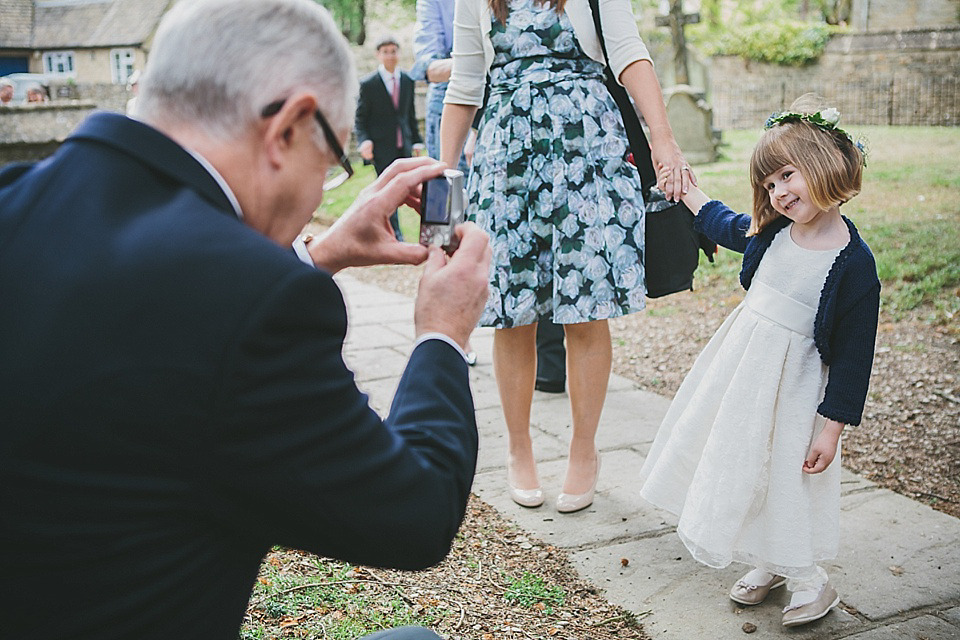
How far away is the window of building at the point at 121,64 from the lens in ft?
133

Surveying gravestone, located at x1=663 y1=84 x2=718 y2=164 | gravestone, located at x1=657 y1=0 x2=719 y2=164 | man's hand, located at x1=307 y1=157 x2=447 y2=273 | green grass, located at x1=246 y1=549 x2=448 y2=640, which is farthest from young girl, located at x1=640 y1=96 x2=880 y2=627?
gravestone, located at x1=663 y1=84 x2=718 y2=164

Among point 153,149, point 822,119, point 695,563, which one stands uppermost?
point 153,149

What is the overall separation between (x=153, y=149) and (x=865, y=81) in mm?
22000

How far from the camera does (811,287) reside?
2.81 meters

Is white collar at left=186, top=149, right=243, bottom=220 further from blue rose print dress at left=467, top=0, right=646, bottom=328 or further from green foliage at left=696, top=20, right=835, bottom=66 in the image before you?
green foliage at left=696, top=20, right=835, bottom=66

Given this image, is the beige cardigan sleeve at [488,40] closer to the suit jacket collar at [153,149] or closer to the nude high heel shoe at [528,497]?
the nude high heel shoe at [528,497]

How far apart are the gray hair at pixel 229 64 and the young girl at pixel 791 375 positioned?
1867 millimetres

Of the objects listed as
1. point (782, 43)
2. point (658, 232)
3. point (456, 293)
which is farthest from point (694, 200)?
Result: point (782, 43)

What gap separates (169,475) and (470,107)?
2.72 metres

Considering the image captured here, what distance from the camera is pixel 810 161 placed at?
9.11 feet

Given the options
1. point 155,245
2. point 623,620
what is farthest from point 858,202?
point 155,245

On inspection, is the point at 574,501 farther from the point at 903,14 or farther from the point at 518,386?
the point at 903,14

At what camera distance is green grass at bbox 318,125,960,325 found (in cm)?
661

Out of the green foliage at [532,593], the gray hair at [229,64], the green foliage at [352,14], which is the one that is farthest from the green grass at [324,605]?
the green foliage at [352,14]
